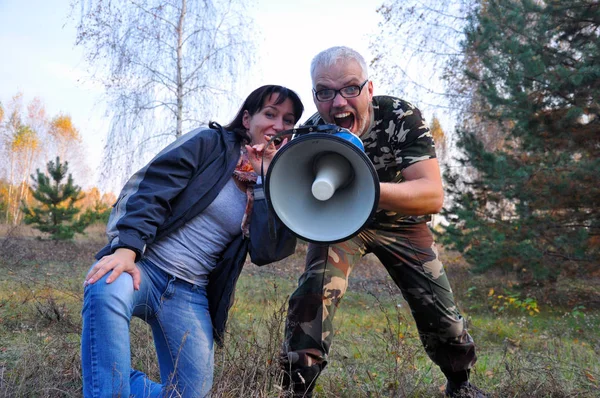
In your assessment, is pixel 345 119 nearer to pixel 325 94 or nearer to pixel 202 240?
pixel 325 94

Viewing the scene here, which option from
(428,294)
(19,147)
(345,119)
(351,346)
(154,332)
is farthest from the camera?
(19,147)

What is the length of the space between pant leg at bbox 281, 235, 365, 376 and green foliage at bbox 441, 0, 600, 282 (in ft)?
20.7

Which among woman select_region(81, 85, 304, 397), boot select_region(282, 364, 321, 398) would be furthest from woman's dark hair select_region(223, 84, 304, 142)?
boot select_region(282, 364, 321, 398)

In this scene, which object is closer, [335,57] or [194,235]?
[194,235]

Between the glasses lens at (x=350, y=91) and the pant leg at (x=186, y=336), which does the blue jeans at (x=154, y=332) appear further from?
the glasses lens at (x=350, y=91)

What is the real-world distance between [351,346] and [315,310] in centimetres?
284

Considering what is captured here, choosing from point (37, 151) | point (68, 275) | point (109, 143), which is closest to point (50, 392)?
point (68, 275)

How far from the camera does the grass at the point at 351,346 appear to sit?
277cm

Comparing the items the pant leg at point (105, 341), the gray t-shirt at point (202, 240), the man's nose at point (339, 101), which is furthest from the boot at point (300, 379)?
the man's nose at point (339, 101)

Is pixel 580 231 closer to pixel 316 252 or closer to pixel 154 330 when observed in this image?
pixel 316 252

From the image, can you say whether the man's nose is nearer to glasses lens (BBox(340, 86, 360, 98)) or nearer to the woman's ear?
glasses lens (BBox(340, 86, 360, 98))

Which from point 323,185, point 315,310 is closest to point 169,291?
point 315,310

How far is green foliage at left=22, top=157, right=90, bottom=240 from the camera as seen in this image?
51.6 ft

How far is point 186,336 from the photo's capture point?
244 cm
